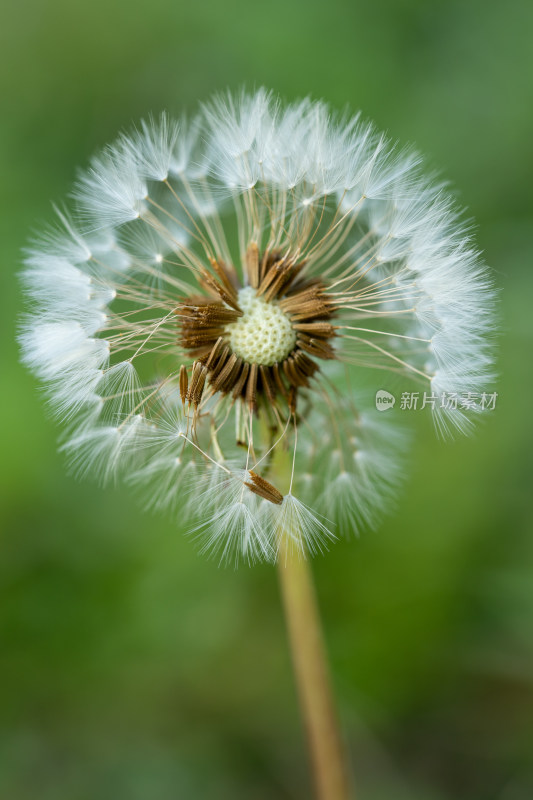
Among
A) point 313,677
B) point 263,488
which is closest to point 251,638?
point 313,677

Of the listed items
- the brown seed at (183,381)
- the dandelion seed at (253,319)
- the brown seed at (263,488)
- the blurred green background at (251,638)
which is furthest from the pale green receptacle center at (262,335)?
the blurred green background at (251,638)

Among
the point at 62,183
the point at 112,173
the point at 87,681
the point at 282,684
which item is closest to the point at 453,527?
the point at 282,684

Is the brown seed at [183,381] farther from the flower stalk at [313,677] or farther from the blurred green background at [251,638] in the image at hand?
the blurred green background at [251,638]

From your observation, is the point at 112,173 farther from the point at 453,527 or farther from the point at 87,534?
the point at 453,527

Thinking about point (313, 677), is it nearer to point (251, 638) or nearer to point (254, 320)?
point (251, 638)

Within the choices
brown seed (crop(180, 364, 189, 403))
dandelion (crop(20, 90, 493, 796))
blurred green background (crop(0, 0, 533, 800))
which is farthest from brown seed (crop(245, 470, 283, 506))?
blurred green background (crop(0, 0, 533, 800))

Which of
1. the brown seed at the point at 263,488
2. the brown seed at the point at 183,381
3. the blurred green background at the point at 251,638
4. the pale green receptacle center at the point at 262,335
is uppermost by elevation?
the pale green receptacle center at the point at 262,335

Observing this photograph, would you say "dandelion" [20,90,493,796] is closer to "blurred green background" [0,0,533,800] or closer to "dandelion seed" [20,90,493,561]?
"dandelion seed" [20,90,493,561]

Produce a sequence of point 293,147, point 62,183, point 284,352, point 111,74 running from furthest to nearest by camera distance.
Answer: point 111,74, point 62,183, point 293,147, point 284,352
